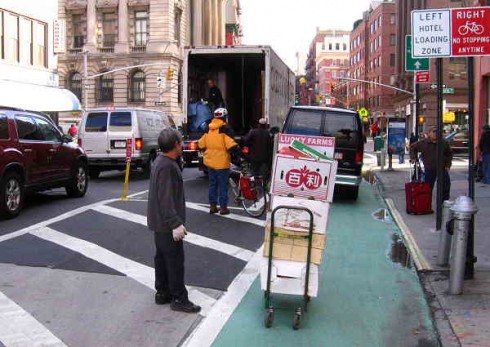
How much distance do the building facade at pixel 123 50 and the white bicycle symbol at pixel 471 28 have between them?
4909cm

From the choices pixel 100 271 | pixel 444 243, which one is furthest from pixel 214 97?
pixel 444 243

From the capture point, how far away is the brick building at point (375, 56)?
87.2 meters

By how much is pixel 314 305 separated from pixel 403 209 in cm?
690

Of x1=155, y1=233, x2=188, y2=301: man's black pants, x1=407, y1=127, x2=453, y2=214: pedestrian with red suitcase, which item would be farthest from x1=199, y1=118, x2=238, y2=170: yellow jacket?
x1=155, y1=233, x2=188, y2=301: man's black pants

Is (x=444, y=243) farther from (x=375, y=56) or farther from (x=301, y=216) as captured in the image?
(x=375, y=56)

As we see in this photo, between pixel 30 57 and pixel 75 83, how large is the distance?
28326mm

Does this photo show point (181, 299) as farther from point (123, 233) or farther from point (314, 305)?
point (123, 233)

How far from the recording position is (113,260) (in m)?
7.46

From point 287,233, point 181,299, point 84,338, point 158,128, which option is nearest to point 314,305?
point 287,233

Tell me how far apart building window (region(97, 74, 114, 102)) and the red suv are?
46.4 meters

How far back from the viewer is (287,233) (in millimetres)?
5477

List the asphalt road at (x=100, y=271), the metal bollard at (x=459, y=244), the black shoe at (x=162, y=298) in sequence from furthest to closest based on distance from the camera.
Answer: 1. the metal bollard at (x=459, y=244)
2. the black shoe at (x=162, y=298)
3. the asphalt road at (x=100, y=271)

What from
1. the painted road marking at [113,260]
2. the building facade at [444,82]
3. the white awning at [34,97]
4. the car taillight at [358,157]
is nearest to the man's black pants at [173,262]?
the painted road marking at [113,260]

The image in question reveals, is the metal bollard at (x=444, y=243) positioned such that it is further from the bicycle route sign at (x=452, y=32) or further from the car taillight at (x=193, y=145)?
the car taillight at (x=193, y=145)
